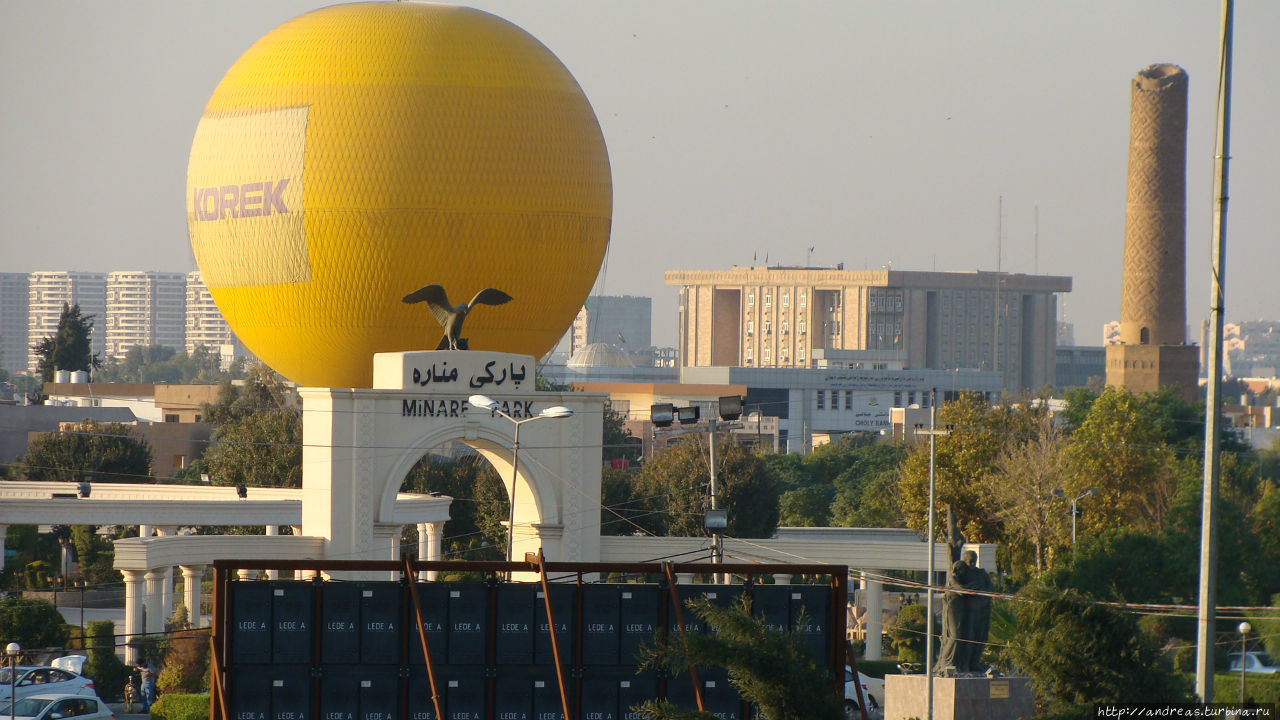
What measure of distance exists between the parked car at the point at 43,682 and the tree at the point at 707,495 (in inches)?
995

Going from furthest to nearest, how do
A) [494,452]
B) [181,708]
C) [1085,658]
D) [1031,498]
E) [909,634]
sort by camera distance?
1. [1031,498]
2. [909,634]
3. [494,452]
4. [181,708]
5. [1085,658]

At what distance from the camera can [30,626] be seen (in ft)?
110

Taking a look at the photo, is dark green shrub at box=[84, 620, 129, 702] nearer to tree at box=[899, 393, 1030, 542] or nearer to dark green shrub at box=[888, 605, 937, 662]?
dark green shrub at box=[888, 605, 937, 662]

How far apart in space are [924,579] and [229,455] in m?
24.2

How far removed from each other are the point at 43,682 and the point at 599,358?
156 m

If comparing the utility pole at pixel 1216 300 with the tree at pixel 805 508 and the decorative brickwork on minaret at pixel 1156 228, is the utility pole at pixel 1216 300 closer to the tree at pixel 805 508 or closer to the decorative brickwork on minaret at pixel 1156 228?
the tree at pixel 805 508

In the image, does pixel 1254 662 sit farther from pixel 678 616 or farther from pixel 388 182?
pixel 678 616

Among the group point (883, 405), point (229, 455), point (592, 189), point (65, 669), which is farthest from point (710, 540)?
point (883, 405)

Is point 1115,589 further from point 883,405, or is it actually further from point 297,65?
point 883,405

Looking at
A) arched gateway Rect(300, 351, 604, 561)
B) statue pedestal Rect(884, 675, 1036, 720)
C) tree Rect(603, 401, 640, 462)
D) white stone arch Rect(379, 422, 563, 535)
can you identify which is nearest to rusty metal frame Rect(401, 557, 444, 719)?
statue pedestal Rect(884, 675, 1036, 720)

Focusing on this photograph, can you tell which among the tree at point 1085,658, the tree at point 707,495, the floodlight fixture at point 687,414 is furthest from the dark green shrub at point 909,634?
the tree at point 1085,658

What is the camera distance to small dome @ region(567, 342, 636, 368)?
603 ft

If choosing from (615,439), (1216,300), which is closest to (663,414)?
(1216,300)

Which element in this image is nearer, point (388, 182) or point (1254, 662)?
point (388, 182)
